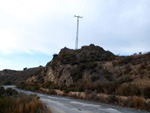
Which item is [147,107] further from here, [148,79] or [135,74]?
[135,74]

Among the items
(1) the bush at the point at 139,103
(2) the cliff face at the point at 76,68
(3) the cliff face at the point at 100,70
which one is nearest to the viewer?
(1) the bush at the point at 139,103

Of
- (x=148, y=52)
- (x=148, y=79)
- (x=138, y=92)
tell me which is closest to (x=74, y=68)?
(x=148, y=52)

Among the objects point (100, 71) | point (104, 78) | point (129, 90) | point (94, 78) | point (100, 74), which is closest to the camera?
point (129, 90)

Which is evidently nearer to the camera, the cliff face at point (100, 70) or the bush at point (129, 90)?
the bush at point (129, 90)

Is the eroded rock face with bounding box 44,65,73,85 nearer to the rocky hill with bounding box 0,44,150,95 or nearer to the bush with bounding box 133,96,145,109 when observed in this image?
the rocky hill with bounding box 0,44,150,95

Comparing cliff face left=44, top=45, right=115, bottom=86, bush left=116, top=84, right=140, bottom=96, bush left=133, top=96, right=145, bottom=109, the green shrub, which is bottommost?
bush left=133, top=96, right=145, bottom=109

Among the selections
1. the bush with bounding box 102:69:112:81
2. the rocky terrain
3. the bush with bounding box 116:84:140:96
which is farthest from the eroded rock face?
the bush with bounding box 116:84:140:96

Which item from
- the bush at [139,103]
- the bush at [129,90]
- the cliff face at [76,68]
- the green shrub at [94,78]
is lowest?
the bush at [139,103]

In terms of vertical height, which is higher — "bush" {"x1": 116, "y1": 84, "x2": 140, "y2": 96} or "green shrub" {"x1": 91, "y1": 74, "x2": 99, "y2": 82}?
"green shrub" {"x1": 91, "y1": 74, "x2": 99, "y2": 82}

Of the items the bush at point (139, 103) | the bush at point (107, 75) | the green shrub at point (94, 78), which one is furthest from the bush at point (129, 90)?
the green shrub at point (94, 78)

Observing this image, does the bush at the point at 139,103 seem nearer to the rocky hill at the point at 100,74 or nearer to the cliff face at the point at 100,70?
the rocky hill at the point at 100,74

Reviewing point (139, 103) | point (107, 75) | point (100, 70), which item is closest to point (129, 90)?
point (139, 103)

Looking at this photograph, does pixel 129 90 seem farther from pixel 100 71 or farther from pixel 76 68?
pixel 76 68

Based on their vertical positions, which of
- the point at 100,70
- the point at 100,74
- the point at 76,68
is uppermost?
the point at 76,68
